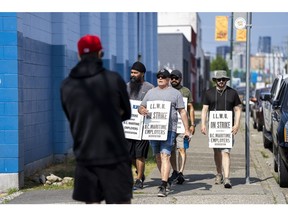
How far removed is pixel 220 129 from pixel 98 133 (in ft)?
18.3

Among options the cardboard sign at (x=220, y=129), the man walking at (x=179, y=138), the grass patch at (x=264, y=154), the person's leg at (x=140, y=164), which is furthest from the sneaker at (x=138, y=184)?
the grass patch at (x=264, y=154)

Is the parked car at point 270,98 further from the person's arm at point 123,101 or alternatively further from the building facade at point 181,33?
the building facade at point 181,33

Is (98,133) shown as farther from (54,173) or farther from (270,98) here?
(270,98)

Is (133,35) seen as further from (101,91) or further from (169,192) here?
(101,91)

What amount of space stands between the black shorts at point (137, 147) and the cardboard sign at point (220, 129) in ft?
3.67

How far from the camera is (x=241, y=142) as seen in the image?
68.8ft

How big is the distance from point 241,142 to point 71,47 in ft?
24.2

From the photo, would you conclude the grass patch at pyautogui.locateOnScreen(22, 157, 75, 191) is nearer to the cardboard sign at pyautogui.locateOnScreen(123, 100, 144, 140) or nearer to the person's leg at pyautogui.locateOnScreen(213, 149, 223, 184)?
the cardboard sign at pyautogui.locateOnScreen(123, 100, 144, 140)

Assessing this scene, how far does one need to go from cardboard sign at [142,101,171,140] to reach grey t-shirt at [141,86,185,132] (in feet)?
0.23

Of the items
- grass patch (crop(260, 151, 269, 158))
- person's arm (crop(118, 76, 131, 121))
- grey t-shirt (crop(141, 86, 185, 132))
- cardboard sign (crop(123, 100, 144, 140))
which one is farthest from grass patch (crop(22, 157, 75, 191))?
person's arm (crop(118, 76, 131, 121))

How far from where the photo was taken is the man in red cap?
5652mm

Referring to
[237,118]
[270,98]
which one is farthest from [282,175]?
[270,98]

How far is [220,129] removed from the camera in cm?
1100

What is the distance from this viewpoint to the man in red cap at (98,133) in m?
5.65
